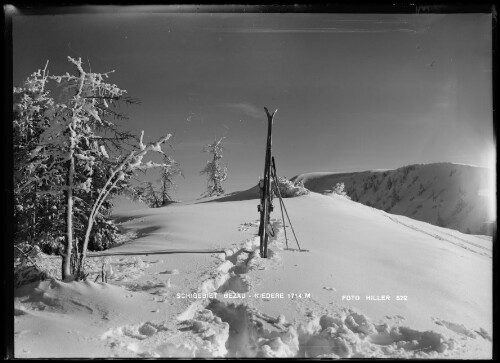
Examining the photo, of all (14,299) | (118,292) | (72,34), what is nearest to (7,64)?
(72,34)

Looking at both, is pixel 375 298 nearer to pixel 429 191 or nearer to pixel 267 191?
pixel 267 191

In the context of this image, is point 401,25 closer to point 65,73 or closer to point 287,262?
point 287,262

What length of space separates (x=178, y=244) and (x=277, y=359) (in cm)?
275

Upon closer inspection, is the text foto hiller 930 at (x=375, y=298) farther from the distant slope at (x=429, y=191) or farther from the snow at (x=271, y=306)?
the distant slope at (x=429, y=191)

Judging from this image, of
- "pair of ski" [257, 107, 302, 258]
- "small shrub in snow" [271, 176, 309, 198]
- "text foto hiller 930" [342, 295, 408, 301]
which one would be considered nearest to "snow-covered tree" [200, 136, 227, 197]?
"pair of ski" [257, 107, 302, 258]

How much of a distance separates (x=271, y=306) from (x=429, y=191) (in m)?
14.7

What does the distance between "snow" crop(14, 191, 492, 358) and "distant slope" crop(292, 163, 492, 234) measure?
3.41 ft

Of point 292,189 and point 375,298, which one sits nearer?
point 375,298

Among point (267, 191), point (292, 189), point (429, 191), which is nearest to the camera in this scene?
point (267, 191)

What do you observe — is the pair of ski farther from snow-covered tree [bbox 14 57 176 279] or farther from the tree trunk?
the tree trunk

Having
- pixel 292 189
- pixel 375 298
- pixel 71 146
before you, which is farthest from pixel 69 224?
pixel 292 189

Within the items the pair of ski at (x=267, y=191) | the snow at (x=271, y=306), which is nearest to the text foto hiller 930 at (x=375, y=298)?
the snow at (x=271, y=306)

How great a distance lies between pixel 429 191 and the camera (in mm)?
16203

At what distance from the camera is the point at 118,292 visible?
14.2ft
